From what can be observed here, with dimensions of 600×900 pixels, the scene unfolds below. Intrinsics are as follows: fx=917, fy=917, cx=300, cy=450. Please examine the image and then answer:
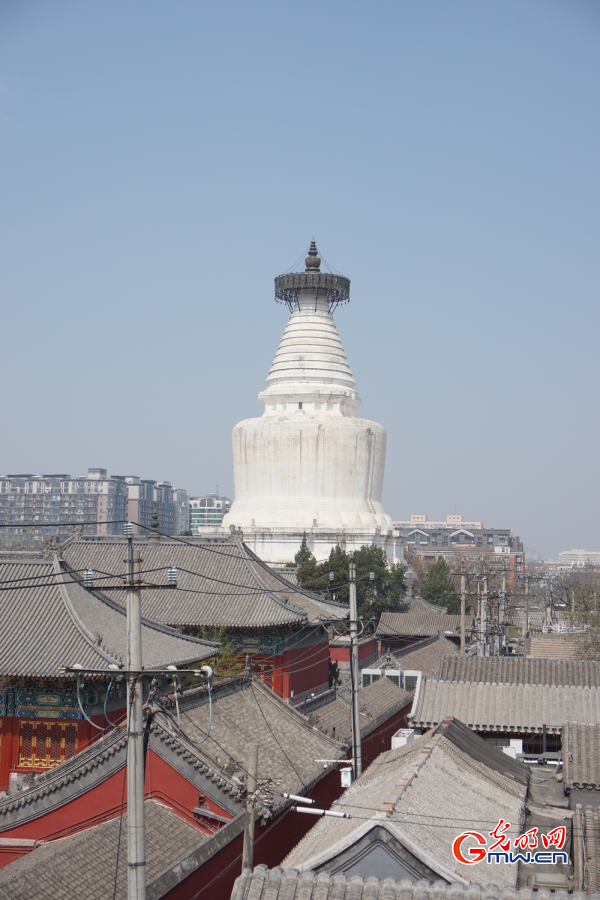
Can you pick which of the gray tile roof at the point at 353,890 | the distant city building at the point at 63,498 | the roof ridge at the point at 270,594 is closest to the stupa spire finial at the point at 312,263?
the roof ridge at the point at 270,594

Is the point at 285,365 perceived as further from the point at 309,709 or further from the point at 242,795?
the point at 242,795

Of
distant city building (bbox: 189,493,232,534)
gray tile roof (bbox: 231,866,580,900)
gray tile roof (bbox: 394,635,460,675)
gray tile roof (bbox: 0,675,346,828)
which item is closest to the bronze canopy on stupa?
gray tile roof (bbox: 394,635,460,675)

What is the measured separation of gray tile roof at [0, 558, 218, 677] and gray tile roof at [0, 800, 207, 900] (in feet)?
16.3

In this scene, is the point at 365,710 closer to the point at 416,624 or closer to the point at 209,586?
the point at 209,586

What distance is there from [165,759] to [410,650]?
2471 centimetres

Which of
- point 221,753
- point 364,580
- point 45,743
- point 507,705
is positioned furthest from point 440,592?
point 221,753

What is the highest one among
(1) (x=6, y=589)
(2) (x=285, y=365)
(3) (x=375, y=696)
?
(2) (x=285, y=365)

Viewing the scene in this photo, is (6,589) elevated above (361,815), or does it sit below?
above

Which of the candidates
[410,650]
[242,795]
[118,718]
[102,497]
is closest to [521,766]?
[242,795]

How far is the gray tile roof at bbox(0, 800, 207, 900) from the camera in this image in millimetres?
12555

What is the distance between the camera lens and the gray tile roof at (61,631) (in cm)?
1997

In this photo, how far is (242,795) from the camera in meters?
Result: 14.7

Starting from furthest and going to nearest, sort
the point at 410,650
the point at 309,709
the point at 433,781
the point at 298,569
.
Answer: the point at 298,569, the point at 410,650, the point at 309,709, the point at 433,781

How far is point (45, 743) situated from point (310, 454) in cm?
4464
